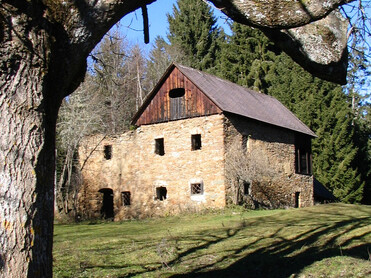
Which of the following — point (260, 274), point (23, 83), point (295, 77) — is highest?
point (295, 77)

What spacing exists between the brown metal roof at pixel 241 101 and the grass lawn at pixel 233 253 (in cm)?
855

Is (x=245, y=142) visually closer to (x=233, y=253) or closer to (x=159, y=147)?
(x=159, y=147)

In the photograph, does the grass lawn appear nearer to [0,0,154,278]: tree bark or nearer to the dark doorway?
[0,0,154,278]: tree bark

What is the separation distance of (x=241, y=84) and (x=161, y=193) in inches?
689

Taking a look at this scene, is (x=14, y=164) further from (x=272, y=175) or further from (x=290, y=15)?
(x=272, y=175)

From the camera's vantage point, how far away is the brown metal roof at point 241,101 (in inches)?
803

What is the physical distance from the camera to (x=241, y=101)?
22.2 m

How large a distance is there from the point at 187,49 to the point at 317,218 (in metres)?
30.9

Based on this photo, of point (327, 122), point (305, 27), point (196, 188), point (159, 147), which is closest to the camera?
point (305, 27)

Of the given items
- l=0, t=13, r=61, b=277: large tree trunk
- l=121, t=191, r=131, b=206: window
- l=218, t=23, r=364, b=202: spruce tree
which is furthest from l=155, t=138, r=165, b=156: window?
l=0, t=13, r=61, b=277: large tree trunk

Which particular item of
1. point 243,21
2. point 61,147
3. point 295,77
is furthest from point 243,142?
point 243,21

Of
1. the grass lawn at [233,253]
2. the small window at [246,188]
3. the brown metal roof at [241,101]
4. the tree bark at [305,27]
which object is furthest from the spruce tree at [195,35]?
the tree bark at [305,27]

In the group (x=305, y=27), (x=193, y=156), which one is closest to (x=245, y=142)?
(x=193, y=156)

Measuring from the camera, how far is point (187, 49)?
4291cm
